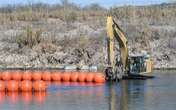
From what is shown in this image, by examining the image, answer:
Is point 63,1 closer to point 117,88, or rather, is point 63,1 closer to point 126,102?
point 117,88

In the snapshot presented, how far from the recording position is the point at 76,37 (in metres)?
98.2

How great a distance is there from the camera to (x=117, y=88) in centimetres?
5791

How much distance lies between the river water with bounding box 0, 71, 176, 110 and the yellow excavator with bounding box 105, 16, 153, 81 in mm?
1492

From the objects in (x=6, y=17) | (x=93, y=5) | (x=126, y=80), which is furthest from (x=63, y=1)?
(x=126, y=80)

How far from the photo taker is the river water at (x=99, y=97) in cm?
4453

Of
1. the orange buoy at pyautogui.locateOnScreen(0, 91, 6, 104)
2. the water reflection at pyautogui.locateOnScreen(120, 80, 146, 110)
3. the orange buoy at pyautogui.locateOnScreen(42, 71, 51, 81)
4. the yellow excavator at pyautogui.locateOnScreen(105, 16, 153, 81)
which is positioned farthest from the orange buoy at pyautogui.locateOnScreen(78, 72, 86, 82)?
the orange buoy at pyautogui.locateOnScreen(0, 91, 6, 104)

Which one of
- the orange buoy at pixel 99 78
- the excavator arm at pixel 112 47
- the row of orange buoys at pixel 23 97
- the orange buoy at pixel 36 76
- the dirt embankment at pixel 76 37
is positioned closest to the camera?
the row of orange buoys at pixel 23 97

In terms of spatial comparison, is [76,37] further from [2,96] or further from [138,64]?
[2,96]

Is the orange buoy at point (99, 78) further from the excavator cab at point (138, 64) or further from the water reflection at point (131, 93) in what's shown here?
the excavator cab at point (138, 64)

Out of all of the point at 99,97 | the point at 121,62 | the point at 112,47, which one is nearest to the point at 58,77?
the point at 112,47

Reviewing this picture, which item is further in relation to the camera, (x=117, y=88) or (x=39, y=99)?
(x=117, y=88)

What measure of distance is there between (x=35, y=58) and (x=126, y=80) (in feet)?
84.1

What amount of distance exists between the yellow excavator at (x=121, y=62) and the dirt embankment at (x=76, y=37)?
15.5 metres

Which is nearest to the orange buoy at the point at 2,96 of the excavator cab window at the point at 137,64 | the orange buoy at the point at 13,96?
the orange buoy at the point at 13,96
